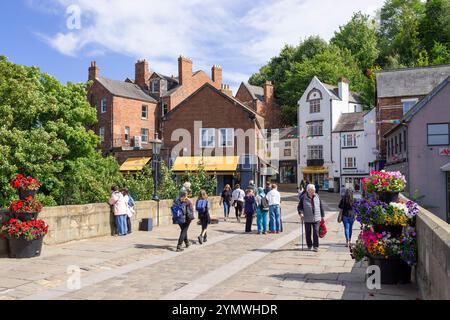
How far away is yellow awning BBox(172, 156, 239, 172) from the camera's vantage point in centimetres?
3653

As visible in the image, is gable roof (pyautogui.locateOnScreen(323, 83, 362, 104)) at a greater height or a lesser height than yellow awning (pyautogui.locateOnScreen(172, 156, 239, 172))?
greater

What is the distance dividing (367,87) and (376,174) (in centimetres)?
5265

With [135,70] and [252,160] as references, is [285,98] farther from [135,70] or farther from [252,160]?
[252,160]

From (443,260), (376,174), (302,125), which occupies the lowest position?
(443,260)

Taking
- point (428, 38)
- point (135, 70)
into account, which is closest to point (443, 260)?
point (135, 70)

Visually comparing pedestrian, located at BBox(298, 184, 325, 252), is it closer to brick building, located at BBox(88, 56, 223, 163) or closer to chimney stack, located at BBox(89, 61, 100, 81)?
brick building, located at BBox(88, 56, 223, 163)

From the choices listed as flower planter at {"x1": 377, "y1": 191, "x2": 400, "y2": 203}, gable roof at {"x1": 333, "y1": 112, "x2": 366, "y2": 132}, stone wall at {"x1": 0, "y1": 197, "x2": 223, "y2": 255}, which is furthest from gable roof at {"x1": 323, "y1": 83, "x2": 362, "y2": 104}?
flower planter at {"x1": 377, "y1": 191, "x2": 400, "y2": 203}

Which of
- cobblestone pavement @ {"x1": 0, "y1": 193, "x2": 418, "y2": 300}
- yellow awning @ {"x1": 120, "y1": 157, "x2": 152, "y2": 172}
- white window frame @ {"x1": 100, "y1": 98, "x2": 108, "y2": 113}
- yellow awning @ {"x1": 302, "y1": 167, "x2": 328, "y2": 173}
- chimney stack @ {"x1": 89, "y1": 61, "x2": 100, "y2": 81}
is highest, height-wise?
chimney stack @ {"x1": 89, "y1": 61, "x2": 100, "y2": 81}

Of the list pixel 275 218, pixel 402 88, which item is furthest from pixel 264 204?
pixel 402 88

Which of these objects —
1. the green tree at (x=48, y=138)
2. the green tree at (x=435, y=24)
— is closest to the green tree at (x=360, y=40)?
the green tree at (x=435, y=24)

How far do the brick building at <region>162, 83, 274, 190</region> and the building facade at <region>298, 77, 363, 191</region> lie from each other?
1520 centimetres

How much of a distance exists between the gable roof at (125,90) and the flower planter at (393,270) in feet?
131

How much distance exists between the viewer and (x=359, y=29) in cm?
7156

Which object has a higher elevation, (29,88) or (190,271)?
(29,88)
